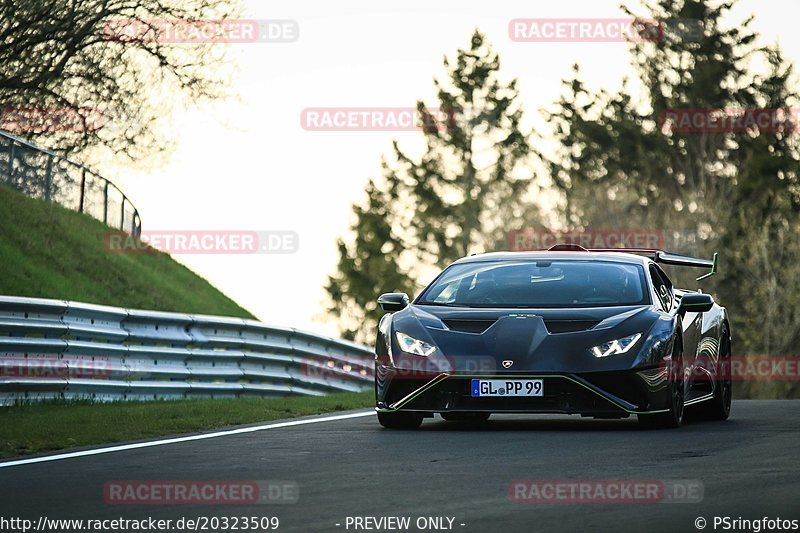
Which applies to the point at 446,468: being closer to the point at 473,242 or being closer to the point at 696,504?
the point at 696,504

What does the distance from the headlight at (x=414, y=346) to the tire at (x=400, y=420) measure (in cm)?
65

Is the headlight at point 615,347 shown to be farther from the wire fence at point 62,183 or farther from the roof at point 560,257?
the wire fence at point 62,183

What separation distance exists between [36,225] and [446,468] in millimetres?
19091

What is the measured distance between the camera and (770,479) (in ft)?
27.3

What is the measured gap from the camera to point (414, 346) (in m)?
11.7

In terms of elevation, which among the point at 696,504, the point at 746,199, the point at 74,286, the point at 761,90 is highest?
the point at 761,90

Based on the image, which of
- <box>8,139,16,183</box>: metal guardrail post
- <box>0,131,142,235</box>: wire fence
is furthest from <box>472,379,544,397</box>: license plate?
<box>8,139,16,183</box>: metal guardrail post

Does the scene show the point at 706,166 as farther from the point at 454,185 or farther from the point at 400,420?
the point at 400,420

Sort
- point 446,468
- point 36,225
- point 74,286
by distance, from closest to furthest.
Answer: point 446,468, point 74,286, point 36,225

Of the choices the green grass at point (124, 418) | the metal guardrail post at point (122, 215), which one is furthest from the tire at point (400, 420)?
the metal guardrail post at point (122, 215)

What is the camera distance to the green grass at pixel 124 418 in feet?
37.0

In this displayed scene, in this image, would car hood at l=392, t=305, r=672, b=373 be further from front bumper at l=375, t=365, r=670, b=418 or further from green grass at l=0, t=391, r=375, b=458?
green grass at l=0, t=391, r=375, b=458

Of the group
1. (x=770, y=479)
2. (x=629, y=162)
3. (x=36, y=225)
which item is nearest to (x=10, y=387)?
(x=770, y=479)

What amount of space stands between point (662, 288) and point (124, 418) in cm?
475
